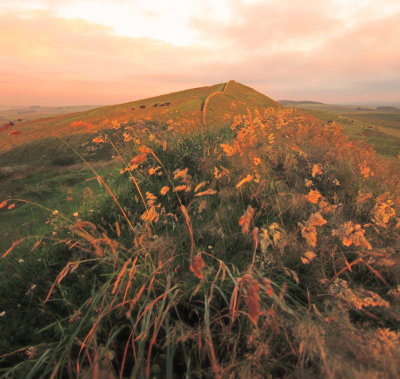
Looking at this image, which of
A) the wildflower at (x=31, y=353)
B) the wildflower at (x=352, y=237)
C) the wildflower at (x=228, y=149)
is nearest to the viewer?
the wildflower at (x=31, y=353)

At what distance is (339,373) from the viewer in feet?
3.71

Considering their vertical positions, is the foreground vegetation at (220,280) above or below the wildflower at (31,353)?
above

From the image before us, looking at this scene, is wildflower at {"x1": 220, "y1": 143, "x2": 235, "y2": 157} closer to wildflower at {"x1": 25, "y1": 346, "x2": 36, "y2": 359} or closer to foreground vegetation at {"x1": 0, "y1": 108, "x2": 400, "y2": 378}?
foreground vegetation at {"x1": 0, "y1": 108, "x2": 400, "y2": 378}

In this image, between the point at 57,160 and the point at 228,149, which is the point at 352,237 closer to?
the point at 228,149

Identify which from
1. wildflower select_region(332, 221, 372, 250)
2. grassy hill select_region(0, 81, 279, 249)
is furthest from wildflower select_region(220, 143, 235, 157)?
grassy hill select_region(0, 81, 279, 249)

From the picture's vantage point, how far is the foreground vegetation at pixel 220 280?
4.57 feet

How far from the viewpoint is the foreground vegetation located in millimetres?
1393

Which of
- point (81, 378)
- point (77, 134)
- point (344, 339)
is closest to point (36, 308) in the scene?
point (81, 378)

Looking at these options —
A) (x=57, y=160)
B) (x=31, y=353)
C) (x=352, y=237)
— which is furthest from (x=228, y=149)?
(x=57, y=160)

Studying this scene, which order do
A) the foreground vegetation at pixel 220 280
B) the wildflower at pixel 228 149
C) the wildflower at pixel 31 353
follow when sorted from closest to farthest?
the foreground vegetation at pixel 220 280
the wildflower at pixel 31 353
the wildflower at pixel 228 149

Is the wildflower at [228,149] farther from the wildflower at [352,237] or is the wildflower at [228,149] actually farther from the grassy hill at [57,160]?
the grassy hill at [57,160]

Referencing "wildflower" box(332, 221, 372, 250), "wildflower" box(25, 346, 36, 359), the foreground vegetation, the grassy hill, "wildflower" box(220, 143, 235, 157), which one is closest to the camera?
the foreground vegetation

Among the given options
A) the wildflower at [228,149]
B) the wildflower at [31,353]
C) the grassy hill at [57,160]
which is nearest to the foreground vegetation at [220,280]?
the wildflower at [31,353]

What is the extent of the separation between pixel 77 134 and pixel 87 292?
1291 cm
